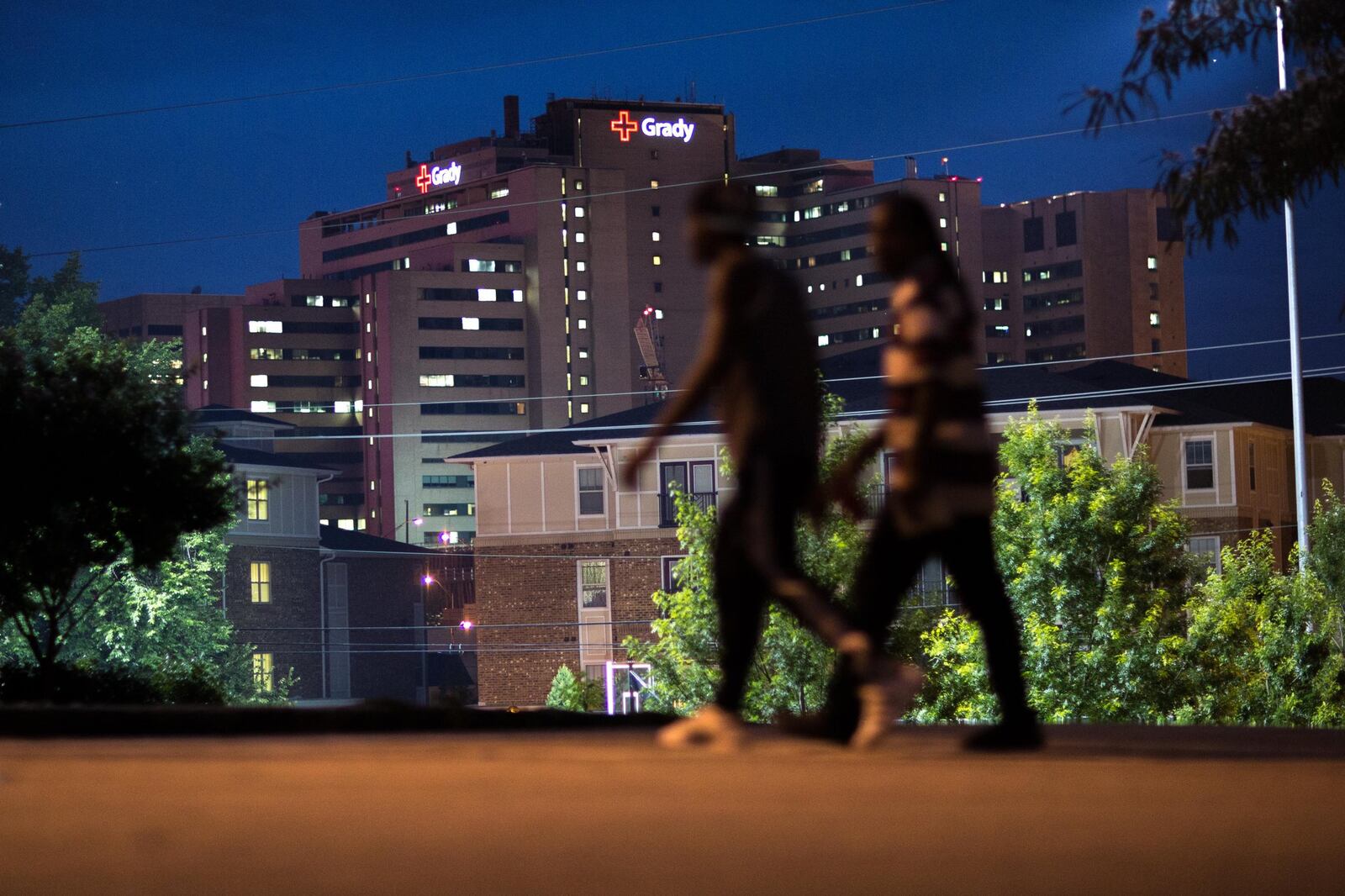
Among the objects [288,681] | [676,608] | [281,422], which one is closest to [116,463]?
[676,608]

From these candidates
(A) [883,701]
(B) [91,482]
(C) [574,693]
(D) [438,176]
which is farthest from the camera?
(D) [438,176]

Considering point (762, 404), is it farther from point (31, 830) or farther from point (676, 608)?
point (676, 608)

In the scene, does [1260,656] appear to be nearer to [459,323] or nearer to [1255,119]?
[1255,119]

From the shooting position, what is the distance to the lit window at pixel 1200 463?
226 feet

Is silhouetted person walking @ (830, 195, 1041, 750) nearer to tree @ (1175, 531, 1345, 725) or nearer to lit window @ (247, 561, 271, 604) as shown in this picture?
tree @ (1175, 531, 1345, 725)

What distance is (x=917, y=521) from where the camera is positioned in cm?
719

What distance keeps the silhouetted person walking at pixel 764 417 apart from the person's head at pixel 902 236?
0.37 metres

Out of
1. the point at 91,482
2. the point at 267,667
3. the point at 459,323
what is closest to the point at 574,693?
the point at 91,482

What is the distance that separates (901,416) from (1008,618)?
0.86 m

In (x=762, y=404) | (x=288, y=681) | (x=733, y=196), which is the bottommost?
(x=288, y=681)

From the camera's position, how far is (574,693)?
56.2 meters

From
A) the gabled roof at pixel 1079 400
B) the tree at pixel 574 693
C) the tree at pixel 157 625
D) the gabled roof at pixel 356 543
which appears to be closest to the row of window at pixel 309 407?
the gabled roof at pixel 356 543

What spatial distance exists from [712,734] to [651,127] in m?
181

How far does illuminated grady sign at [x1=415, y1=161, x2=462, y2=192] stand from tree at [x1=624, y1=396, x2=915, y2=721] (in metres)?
153
